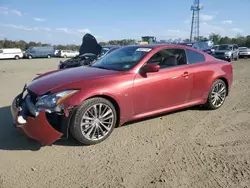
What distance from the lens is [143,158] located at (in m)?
Answer: 3.51

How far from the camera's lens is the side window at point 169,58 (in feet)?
15.6

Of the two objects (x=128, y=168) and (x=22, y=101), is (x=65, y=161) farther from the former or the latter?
(x=22, y=101)

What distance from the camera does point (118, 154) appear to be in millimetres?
3637

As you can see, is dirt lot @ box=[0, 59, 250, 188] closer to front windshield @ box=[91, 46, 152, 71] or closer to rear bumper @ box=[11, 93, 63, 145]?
rear bumper @ box=[11, 93, 63, 145]

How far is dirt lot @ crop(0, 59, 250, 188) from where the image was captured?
9.77ft

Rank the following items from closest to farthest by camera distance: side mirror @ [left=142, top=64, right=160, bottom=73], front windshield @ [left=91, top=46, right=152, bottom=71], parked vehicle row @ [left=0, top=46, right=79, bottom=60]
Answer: side mirror @ [left=142, top=64, right=160, bottom=73], front windshield @ [left=91, top=46, right=152, bottom=71], parked vehicle row @ [left=0, top=46, right=79, bottom=60]

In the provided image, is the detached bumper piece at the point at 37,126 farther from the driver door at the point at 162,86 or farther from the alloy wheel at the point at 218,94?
the alloy wheel at the point at 218,94

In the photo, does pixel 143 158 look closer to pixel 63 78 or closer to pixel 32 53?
pixel 63 78

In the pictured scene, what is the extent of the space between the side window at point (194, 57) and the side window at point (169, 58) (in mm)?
121

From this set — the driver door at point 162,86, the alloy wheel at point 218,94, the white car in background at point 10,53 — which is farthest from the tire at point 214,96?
the white car in background at point 10,53

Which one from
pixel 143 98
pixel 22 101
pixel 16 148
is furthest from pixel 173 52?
pixel 16 148

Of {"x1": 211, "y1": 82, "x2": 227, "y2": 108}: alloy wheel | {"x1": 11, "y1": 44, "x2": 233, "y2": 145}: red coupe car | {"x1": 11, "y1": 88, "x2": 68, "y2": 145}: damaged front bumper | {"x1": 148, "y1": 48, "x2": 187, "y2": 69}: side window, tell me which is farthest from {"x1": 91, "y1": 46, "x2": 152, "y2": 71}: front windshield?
{"x1": 211, "y1": 82, "x2": 227, "y2": 108}: alloy wheel

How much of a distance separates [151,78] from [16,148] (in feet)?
7.89

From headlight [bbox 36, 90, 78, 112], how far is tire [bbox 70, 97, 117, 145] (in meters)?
0.26
